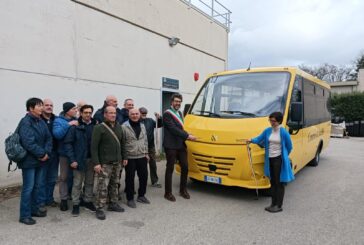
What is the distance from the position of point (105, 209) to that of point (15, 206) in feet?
5.10

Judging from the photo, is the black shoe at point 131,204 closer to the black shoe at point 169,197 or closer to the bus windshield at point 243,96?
the black shoe at point 169,197

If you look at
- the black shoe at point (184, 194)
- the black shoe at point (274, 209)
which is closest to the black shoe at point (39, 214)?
the black shoe at point (184, 194)

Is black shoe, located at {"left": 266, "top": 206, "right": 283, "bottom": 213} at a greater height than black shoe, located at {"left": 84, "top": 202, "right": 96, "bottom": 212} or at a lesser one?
lesser

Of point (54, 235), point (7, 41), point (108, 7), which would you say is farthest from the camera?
point (108, 7)

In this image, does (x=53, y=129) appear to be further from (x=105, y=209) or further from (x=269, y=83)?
(x=269, y=83)

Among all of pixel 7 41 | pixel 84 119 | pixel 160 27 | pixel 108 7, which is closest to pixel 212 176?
pixel 84 119

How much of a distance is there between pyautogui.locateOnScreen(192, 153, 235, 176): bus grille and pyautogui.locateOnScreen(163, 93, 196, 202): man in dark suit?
0.94 ft

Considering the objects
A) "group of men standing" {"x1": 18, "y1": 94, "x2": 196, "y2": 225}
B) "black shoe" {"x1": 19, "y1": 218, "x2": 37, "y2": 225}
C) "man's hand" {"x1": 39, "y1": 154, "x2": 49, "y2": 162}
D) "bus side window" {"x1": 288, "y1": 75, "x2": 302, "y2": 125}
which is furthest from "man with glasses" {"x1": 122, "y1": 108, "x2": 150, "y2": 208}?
"bus side window" {"x1": 288, "y1": 75, "x2": 302, "y2": 125}

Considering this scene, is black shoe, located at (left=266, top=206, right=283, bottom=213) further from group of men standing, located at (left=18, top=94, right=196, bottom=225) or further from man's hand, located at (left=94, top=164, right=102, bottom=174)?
man's hand, located at (left=94, top=164, right=102, bottom=174)

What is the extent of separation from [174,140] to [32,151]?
7.95ft

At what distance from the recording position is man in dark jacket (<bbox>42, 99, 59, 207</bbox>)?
5265 millimetres

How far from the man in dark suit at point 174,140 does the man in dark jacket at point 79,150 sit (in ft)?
4.58

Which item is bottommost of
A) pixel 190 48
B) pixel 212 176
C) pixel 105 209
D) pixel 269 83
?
pixel 105 209

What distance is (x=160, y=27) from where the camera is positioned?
11398mm
